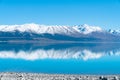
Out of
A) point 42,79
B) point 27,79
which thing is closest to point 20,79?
point 27,79

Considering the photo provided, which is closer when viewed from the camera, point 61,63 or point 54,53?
point 61,63

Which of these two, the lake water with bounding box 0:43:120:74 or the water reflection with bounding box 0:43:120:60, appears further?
the water reflection with bounding box 0:43:120:60

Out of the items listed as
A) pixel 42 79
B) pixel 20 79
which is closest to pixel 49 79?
pixel 42 79

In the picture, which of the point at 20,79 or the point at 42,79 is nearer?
the point at 20,79

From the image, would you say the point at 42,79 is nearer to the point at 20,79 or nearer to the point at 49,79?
the point at 49,79

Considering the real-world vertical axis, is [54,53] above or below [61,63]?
below

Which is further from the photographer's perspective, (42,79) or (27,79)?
(42,79)

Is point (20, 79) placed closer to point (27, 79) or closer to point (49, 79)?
point (27, 79)

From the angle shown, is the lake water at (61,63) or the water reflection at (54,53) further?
the water reflection at (54,53)
